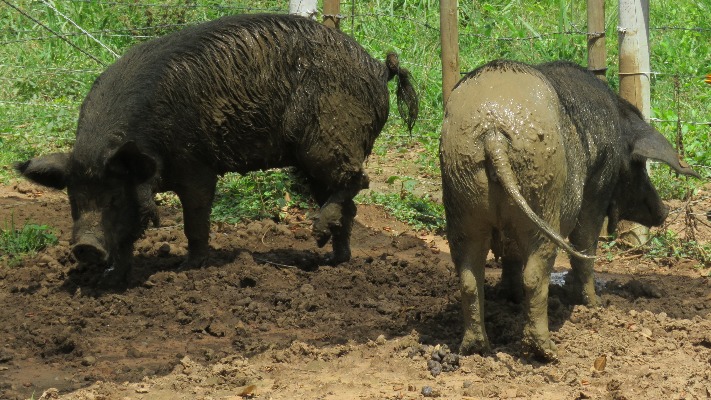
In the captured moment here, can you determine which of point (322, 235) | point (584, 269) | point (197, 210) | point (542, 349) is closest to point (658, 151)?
point (584, 269)

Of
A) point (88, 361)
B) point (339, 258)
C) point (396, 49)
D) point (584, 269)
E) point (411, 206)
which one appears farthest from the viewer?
point (396, 49)

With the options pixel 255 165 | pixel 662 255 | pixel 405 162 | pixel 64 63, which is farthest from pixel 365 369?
pixel 64 63

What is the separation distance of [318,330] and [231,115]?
178 cm

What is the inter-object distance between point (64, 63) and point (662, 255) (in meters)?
6.56

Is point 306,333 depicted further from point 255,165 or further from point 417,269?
point 255,165

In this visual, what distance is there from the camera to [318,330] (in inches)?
223

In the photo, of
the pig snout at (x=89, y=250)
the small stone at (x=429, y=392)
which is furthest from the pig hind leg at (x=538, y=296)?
the pig snout at (x=89, y=250)

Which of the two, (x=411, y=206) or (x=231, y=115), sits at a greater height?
(x=231, y=115)

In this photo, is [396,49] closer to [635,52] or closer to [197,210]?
[635,52]

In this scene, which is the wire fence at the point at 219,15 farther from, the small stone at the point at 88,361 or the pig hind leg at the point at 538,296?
the pig hind leg at the point at 538,296

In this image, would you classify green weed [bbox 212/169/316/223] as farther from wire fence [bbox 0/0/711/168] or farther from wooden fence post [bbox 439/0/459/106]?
wire fence [bbox 0/0/711/168]

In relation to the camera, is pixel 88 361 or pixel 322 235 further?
pixel 322 235

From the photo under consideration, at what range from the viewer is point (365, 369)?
5.05m

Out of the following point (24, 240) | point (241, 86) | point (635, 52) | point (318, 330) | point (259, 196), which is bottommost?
point (318, 330)
